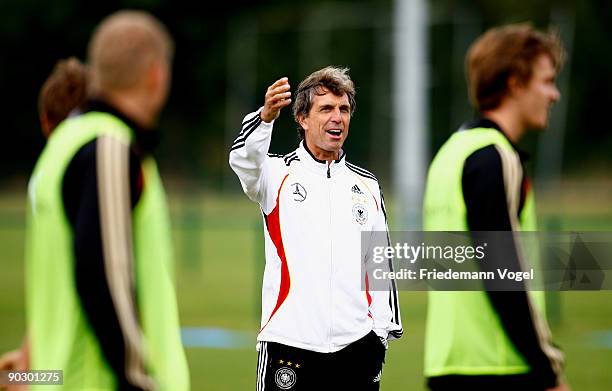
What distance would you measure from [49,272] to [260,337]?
167 centimetres

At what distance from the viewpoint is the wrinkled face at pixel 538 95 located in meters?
4.27

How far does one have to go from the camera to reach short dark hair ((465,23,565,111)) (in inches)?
167

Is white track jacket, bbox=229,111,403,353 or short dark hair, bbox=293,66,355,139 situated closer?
white track jacket, bbox=229,111,403,353

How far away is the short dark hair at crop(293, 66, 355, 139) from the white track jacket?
234 millimetres

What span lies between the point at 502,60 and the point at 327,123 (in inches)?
39.5

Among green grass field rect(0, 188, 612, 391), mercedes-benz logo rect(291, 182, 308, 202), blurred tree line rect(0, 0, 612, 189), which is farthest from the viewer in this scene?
blurred tree line rect(0, 0, 612, 189)

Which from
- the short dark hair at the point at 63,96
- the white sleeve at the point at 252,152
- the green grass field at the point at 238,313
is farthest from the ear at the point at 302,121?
the green grass field at the point at 238,313

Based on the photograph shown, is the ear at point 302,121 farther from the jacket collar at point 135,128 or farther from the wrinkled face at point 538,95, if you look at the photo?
the jacket collar at point 135,128

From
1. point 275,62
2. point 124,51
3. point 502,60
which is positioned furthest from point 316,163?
point 275,62

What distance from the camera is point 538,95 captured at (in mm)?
4273

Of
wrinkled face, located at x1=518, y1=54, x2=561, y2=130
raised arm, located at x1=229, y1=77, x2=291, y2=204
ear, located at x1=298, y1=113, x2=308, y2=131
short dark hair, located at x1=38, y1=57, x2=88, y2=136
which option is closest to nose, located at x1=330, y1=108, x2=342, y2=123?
ear, located at x1=298, y1=113, x2=308, y2=131

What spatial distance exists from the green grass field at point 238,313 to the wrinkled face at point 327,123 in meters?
4.40

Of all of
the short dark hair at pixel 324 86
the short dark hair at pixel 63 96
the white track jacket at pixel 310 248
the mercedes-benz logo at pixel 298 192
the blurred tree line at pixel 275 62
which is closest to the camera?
the white track jacket at pixel 310 248

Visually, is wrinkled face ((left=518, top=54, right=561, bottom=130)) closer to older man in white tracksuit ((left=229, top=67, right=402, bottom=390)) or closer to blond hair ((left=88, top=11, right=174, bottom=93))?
older man in white tracksuit ((left=229, top=67, right=402, bottom=390))
